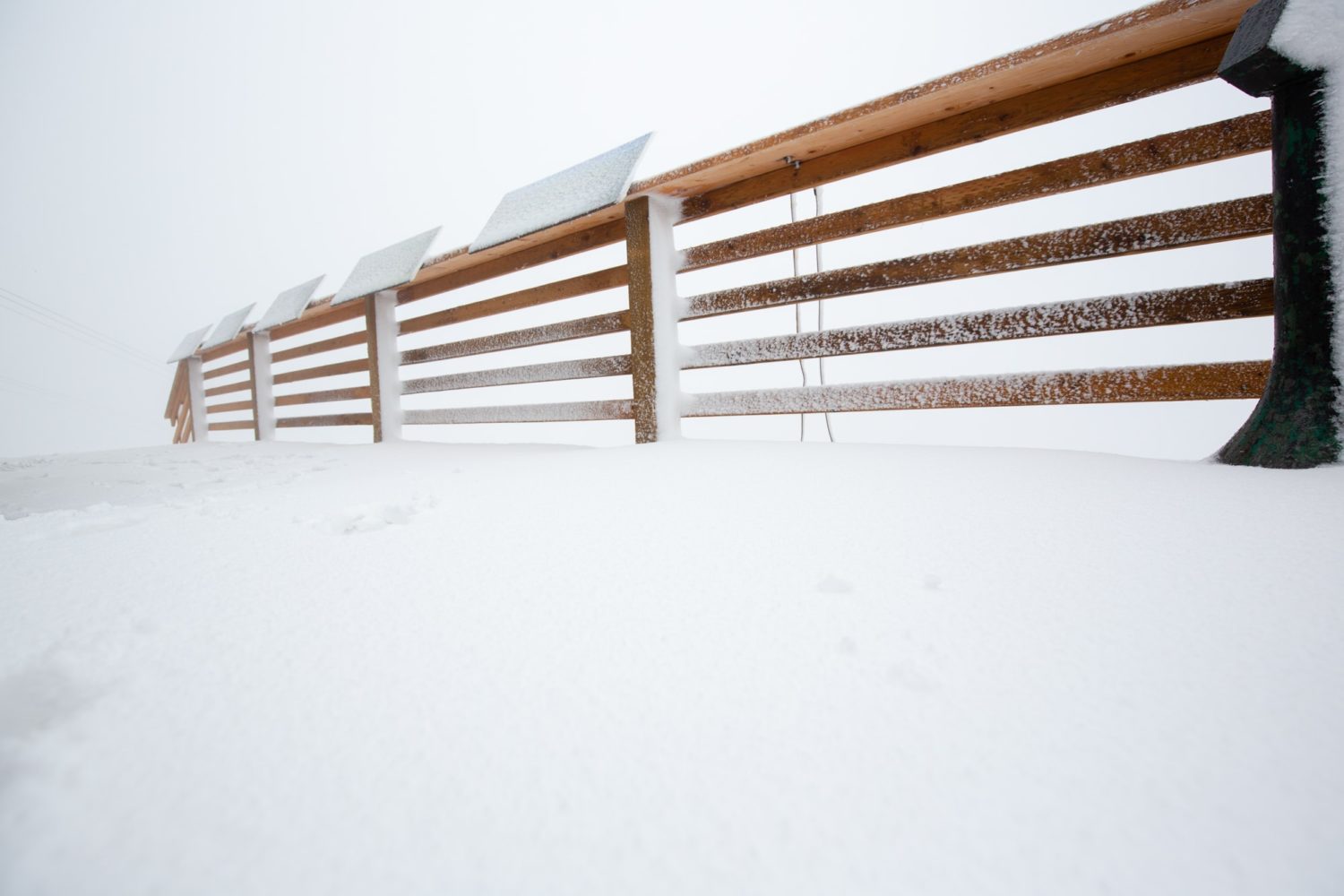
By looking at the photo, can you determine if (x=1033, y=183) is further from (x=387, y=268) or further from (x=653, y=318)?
(x=387, y=268)

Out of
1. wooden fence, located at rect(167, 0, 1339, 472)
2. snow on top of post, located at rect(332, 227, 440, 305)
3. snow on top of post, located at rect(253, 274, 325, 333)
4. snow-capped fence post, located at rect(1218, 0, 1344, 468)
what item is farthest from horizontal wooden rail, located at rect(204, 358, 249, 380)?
snow-capped fence post, located at rect(1218, 0, 1344, 468)

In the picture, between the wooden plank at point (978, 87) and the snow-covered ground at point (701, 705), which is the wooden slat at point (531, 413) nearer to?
the wooden plank at point (978, 87)

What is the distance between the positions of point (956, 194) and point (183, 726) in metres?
2.65

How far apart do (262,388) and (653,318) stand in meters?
5.37

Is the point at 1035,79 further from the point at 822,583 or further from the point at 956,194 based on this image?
the point at 822,583

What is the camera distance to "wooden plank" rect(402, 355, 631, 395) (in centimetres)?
320

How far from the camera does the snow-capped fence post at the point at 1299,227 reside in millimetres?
1407

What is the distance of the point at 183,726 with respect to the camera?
0.65 meters

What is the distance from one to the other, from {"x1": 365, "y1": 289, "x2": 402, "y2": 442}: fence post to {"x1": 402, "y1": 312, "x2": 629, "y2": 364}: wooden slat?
155 millimetres

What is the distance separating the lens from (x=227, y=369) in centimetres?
688

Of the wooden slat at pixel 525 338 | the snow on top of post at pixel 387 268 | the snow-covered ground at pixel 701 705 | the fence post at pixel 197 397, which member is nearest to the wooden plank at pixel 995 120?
the wooden slat at pixel 525 338

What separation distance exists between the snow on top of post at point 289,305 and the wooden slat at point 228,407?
1627mm

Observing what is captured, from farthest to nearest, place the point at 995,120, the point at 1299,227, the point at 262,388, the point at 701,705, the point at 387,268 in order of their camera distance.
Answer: the point at 262,388 < the point at 387,268 < the point at 995,120 < the point at 1299,227 < the point at 701,705

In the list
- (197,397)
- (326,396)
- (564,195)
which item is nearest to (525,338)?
(564,195)
